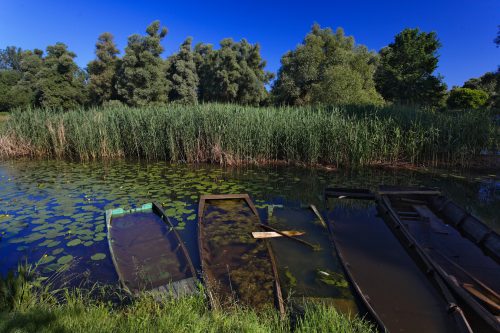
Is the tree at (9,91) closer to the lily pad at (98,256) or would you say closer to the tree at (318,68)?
the tree at (318,68)

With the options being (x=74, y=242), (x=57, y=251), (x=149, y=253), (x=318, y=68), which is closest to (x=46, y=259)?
(x=57, y=251)

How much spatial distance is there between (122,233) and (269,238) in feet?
8.24

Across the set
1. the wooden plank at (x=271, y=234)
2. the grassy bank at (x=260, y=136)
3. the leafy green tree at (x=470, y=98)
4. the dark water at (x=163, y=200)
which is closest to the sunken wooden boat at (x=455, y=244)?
the dark water at (x=163, y=200)

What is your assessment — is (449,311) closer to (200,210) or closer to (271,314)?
(271,314)

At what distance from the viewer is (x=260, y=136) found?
9.70m

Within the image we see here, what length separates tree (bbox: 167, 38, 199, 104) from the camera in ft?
77.8

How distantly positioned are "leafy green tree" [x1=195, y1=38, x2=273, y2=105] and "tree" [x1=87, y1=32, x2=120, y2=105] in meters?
7.35

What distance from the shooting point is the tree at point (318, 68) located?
1944 cm

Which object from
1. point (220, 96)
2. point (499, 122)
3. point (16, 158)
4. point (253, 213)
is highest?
point (220, 96)

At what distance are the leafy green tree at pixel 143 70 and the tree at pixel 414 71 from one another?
72.6ft

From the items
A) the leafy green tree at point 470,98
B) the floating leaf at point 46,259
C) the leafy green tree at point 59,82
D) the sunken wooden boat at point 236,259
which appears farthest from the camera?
the leafy green tree at point 470,98

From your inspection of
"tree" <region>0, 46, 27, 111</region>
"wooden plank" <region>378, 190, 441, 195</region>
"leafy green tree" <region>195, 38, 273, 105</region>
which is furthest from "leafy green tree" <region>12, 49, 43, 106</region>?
"wooden plank" <region>378, 190, 441, 195</region>

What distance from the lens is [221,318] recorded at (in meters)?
2.46

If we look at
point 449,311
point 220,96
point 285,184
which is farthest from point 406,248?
point 220,96
